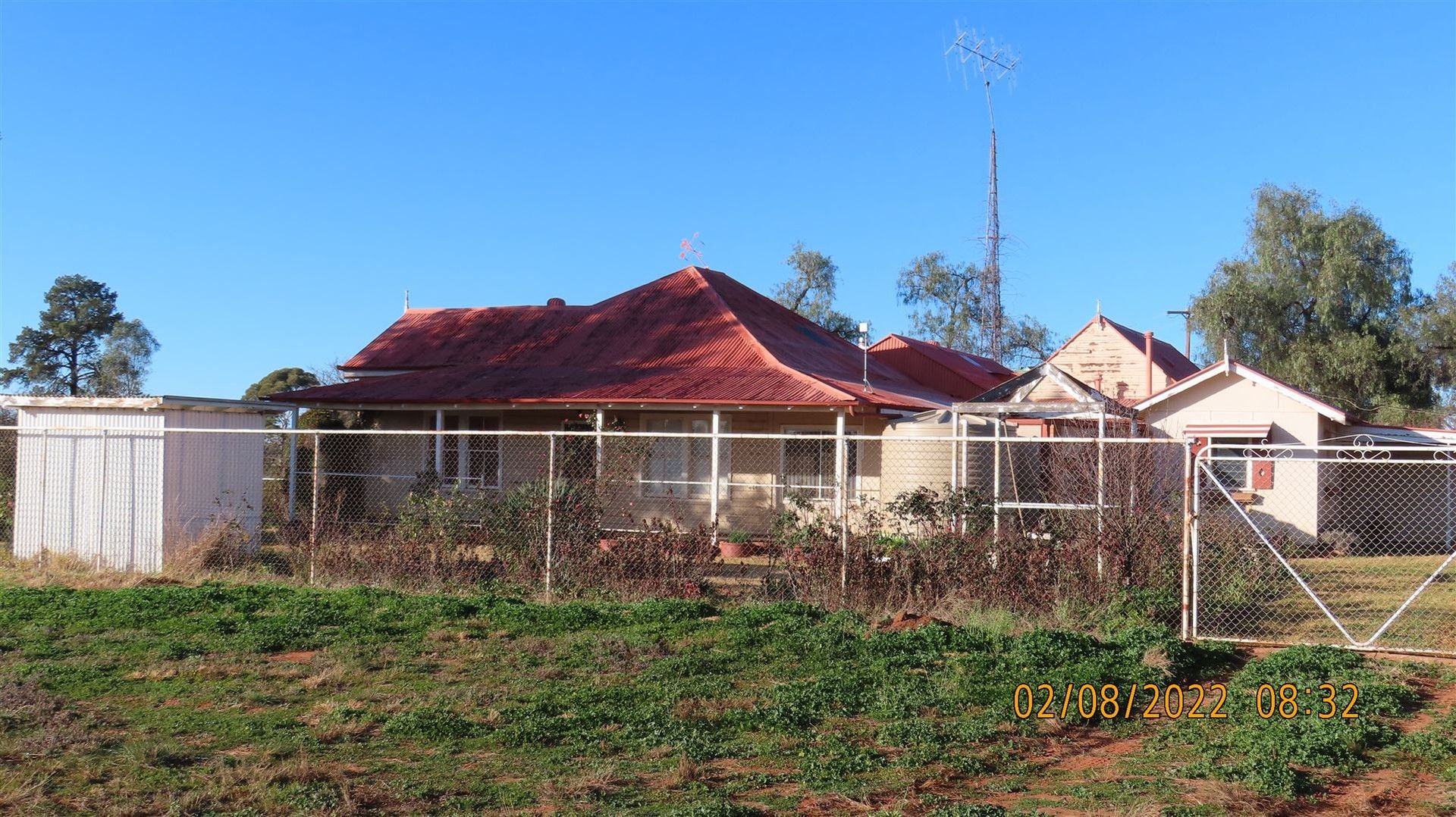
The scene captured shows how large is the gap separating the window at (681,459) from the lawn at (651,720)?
9647 mm

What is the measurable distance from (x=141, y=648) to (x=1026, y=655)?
6.92 m

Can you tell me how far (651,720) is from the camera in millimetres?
7172

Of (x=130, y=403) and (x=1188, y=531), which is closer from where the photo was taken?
(x=1188, y=531)

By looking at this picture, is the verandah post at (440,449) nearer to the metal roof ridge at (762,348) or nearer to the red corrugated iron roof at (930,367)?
the metal roof ridge at (762,348)

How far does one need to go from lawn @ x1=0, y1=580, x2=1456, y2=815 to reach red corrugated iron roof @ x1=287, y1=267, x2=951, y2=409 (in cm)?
947

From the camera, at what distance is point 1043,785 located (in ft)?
19.8

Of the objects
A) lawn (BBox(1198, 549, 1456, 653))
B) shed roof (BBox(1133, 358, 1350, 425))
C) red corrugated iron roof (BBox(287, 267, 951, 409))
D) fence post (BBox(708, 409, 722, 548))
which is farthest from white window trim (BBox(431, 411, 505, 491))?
lawn (BBox(1198, 549, 1456, 653))

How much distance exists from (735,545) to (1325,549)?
9.93 m

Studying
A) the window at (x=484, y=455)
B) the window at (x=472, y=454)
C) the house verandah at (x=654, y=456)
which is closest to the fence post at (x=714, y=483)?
the house verandah at (x=654, y=456)

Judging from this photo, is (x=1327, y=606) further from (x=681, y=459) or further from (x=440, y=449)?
(x=440, y=449)

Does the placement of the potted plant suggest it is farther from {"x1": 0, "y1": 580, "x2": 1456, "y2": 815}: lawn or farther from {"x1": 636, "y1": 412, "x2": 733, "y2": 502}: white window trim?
{"x1": 0, "y1": 580, "x2": 1456, "y2": 815}: lawn

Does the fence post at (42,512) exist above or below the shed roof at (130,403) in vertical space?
below

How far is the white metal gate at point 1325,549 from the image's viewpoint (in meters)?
9.77

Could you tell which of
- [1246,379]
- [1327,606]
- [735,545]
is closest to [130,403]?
[735,545]
